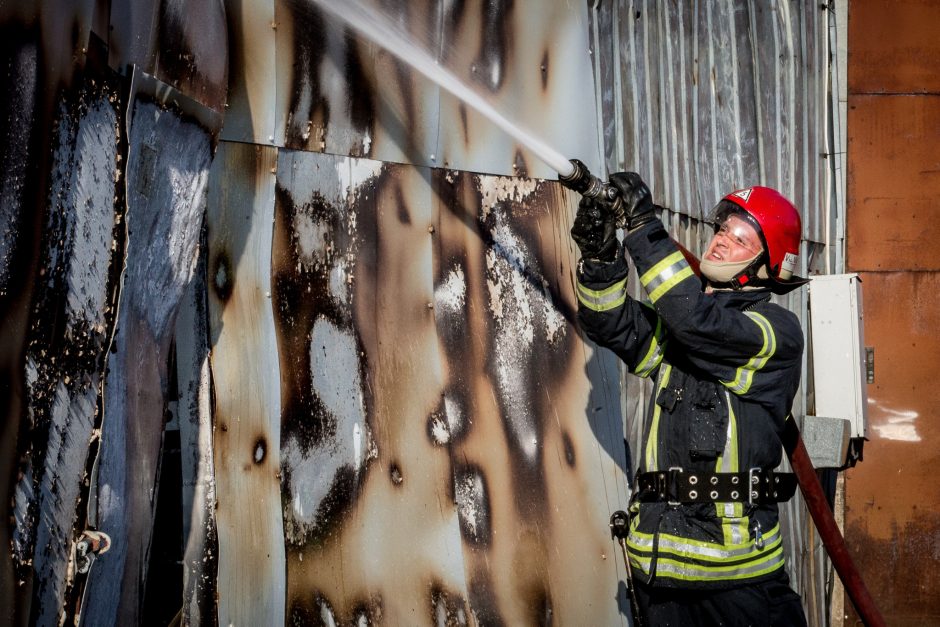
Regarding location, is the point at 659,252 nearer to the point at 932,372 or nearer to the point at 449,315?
the point at 449,315

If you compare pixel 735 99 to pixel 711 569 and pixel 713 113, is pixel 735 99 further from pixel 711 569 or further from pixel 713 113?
pixel 711 569

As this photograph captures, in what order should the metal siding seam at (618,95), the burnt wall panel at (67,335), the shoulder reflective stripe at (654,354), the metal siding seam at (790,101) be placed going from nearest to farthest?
the burnt wall panel at (67,335) → the shoulder reflective stripe at (654,354) → the metal siding seam at (618,95) → the metal siding seam at (790,101)

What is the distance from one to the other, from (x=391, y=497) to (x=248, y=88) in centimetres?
156

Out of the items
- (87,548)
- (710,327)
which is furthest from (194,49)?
(710,327)

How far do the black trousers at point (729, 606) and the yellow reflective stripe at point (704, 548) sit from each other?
0.41 ft

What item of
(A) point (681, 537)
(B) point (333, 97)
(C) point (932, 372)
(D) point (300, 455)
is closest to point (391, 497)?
(D) point (300, 455)

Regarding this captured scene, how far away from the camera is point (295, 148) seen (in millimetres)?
2996

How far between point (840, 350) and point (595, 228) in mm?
2349

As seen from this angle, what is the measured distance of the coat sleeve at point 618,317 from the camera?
296 cm

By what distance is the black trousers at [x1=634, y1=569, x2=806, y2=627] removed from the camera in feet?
9.37

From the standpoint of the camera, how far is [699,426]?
116 inches

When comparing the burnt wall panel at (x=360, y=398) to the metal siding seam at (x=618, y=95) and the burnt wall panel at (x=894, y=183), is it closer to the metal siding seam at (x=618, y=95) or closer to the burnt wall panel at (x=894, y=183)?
the metal siding seam at (x=618, y=95)

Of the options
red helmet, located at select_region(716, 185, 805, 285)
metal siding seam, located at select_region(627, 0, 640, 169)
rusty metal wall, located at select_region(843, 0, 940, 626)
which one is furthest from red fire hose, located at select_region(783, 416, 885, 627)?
rusty metal wall, located at select_region(843, 0, 940, 626)

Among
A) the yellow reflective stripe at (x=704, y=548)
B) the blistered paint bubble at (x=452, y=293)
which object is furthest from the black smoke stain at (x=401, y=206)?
the yellow reflective stripe at (x=704, y=548)
